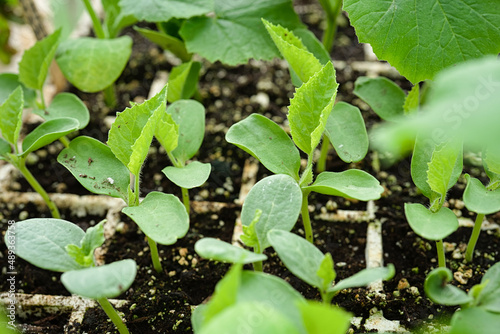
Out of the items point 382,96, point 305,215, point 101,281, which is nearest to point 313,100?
point 305,215

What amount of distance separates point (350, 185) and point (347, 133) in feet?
0.50

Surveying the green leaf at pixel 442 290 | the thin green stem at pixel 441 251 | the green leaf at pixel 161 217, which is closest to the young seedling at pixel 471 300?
the green leaf at pixel 442 290

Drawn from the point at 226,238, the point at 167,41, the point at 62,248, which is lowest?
the point at 226,238

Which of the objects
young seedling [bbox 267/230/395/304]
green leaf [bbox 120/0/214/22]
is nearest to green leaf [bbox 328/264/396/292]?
young seedling [bbox 267/230/395/304]

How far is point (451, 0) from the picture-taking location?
93cm

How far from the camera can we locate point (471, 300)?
0.64 meters

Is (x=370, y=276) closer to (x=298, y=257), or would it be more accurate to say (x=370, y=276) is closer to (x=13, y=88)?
(x=298, y=257)

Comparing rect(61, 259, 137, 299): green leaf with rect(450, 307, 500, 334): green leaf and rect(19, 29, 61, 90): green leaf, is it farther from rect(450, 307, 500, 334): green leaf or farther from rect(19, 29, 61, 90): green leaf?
rect(19, 29, 61, 90): green leaf

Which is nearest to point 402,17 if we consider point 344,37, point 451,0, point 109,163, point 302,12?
point 451,0

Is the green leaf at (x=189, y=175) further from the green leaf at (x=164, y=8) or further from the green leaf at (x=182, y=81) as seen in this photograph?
the green leaf at (x=164, y=8)

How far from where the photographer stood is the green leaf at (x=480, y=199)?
69 cm

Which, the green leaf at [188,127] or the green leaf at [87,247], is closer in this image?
the green leaf at [87,247]

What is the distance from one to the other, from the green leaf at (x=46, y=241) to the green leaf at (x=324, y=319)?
0.36 meters

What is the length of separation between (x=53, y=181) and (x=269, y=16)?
70cm
